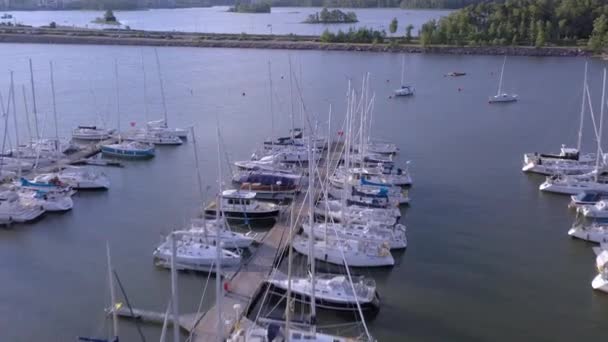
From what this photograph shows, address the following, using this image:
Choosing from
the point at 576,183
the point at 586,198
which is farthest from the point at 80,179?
the point at 576,183

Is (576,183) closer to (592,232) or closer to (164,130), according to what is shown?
(592,232)

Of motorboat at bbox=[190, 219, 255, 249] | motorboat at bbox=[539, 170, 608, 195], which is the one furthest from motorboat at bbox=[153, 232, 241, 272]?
motorboat at bbox=[539, 170, 608, 195]

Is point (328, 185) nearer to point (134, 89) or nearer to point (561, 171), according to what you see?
point (561, 171)

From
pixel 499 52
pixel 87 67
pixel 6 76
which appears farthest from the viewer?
pixel 499 52

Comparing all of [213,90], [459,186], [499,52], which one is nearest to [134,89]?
[213,90]

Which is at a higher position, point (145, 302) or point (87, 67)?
point (87, 67)

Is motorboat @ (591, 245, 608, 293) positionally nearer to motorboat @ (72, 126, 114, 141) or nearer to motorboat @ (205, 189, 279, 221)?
motorboat @ (205, 189, 279, 221)
